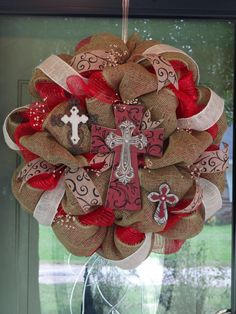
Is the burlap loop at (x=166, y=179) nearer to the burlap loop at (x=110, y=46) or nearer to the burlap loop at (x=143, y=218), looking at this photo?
the burlap loop at (x=143, y=218)

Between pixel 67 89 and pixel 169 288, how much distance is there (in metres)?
0.78

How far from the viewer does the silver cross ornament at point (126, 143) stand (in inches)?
35.1

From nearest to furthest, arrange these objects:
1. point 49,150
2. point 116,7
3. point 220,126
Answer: point 49,150
point 220,126
point 116,7

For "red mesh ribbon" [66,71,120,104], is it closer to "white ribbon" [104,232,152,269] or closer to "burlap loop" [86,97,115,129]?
"burlap loop" [86,97,115,129]

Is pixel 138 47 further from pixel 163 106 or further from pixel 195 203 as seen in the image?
pixel 195 203

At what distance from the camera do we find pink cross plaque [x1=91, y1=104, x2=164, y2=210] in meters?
0.89

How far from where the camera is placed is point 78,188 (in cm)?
89

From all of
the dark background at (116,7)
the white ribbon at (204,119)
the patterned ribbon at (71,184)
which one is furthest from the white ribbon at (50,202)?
the dark background at (116,7)

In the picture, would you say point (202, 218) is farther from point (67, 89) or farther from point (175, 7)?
point (175, 7)

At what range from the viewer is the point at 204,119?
3.06 feet

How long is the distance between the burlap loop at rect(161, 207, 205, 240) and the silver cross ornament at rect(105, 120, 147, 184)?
130 millimetres

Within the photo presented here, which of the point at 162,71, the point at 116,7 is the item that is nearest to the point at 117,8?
the point at 116,7

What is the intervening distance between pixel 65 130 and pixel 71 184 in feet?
0.29

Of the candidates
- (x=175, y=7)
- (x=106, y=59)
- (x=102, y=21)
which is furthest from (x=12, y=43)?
(x=106, y=59)
